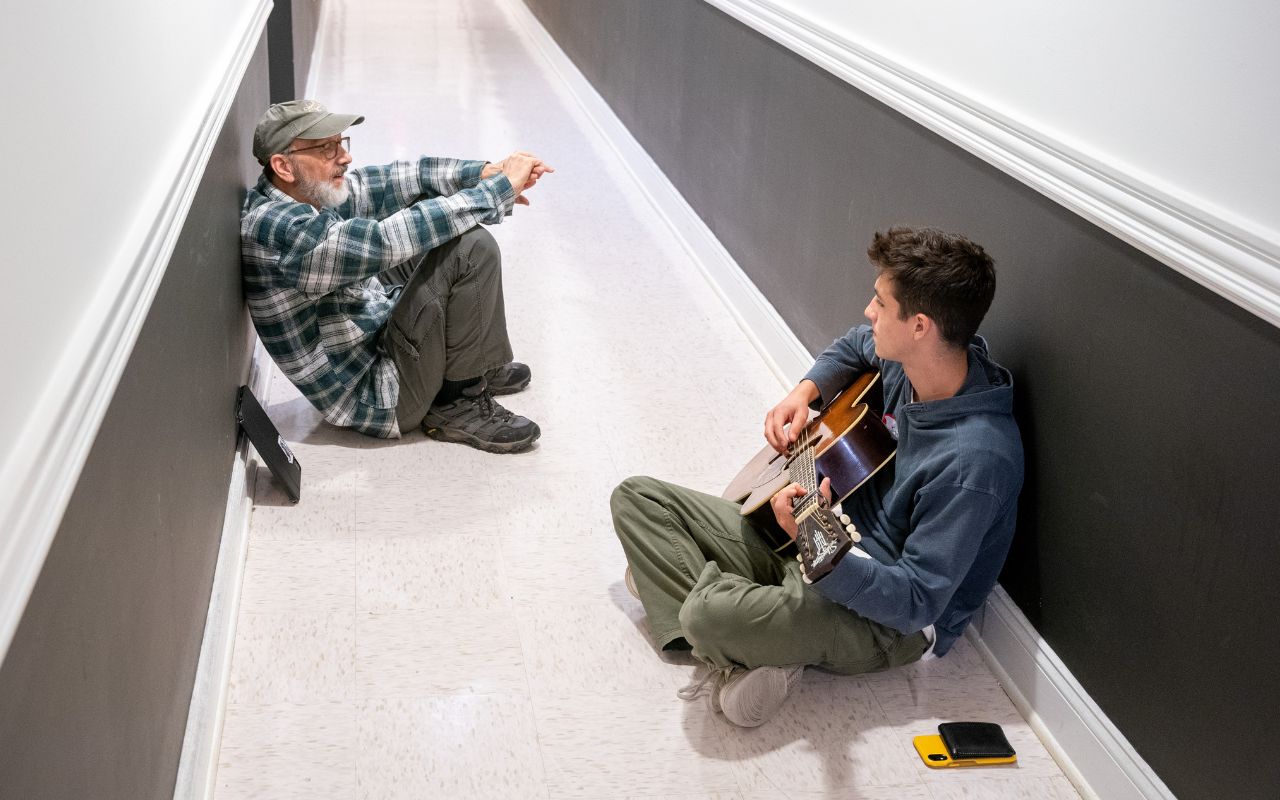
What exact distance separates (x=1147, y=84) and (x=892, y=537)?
0.84 m

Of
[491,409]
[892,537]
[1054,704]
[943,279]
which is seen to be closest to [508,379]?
[491,409]

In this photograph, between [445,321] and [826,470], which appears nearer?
[826,470]

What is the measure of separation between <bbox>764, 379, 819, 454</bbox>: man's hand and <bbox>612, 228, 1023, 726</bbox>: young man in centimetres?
17

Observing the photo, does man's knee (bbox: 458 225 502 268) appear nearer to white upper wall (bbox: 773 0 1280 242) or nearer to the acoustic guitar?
the acoustic guitar

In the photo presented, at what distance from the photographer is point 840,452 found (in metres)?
2.02

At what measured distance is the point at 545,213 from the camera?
4566 mm

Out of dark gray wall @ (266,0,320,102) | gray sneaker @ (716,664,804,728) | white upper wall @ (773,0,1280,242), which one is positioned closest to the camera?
white upper wall @ (773,0,1280,242)

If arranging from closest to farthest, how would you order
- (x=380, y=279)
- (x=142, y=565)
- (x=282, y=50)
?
1. (x=142, y=565)
2. (x=380, y=279)
3. (x=282, y=50)

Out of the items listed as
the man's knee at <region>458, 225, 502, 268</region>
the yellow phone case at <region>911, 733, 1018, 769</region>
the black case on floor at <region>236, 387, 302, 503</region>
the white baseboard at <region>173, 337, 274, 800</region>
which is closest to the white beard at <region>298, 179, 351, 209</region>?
the man's knee at <region>458, 225, 502, 268</region>

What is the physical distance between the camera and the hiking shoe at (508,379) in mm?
3090

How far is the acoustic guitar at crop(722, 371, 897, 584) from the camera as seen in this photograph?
1.72 metres

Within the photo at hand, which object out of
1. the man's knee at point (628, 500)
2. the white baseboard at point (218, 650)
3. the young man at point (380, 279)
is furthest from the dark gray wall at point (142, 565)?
the man's knee at point (628, 500)

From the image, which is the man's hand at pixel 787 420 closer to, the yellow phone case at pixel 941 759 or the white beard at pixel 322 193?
the yellow phone case at pixel 941 759

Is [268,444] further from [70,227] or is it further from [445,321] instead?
[70,227]
